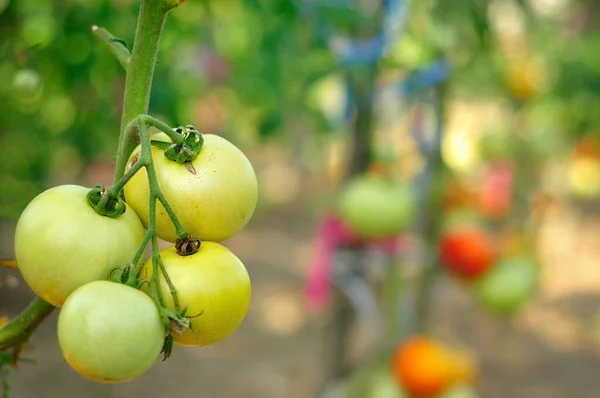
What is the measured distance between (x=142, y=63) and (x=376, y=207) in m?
1.50

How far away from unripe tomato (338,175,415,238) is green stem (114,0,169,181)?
1.49m

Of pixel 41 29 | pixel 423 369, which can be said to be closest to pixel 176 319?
pixel 41 29

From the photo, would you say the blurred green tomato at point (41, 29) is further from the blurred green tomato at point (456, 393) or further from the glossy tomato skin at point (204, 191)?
the blurred green tomato at point (456, 393)

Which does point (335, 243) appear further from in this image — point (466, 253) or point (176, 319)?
point (176, 319)

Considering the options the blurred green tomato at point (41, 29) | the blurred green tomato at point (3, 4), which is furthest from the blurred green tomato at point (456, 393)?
the blurred green tomato at point (3, 4)

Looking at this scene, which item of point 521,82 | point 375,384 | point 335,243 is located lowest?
point 375,384

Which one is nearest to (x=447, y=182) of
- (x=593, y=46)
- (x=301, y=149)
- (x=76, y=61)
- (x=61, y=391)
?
(x=76, y=61)

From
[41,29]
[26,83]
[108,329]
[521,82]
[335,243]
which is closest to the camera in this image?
[108,329]

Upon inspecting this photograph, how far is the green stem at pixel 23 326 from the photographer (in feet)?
1.57

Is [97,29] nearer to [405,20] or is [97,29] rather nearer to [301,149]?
[405,20]

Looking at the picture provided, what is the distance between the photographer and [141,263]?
0.45 meters

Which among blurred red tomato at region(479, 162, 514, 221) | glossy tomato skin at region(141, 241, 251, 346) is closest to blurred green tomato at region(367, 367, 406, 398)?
blurred red tomato at region(479, 162, 514, 221)

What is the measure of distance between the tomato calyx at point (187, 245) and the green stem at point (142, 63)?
6 centimetres

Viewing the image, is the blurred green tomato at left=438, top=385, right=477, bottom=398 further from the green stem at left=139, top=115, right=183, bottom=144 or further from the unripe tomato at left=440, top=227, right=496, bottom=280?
the green stem at left=139, top=115, right=183, bottom=144
